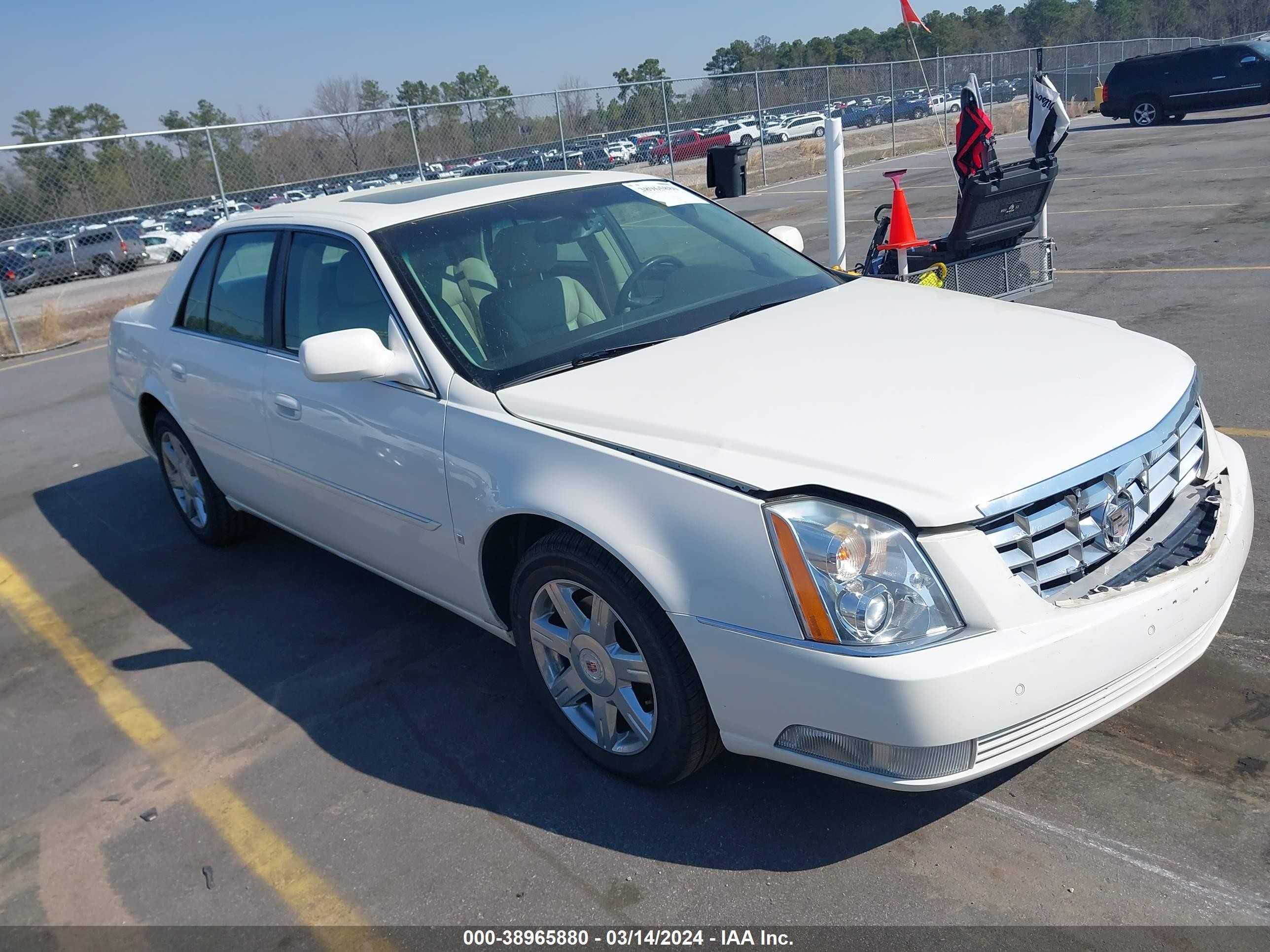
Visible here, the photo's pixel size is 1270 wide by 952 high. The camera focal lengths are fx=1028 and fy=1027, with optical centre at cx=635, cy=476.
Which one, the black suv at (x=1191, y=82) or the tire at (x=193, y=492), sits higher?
the black suv at (x=1191, y=82)

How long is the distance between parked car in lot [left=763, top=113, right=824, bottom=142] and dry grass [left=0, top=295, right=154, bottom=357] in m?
15.9

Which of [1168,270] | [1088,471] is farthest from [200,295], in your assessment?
[1168,270]

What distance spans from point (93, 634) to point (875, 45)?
82.5m

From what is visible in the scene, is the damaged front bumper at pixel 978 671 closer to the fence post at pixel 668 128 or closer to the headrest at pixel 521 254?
the headrest at pixel 521 254

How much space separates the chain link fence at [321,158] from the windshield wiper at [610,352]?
28.0 ft

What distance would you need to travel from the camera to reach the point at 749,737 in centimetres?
260

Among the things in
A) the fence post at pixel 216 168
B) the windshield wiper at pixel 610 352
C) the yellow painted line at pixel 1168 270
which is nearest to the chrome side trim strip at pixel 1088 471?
the windshield wiper at pixel 610 352

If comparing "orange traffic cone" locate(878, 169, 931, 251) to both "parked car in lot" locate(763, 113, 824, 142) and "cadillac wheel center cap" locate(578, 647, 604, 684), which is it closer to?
"cadillac wheel center cap" locate(578, 647, 604, 684)

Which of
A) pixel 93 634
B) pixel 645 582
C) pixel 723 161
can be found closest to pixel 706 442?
pixel 645 582

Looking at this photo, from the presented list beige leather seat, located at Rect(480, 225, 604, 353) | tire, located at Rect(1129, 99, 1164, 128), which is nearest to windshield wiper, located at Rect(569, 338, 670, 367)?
beige leather seat, located at Rect(480, 225, 604, 353)

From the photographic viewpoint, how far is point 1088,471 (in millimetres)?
2479

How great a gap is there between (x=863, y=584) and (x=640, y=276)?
1902 mm

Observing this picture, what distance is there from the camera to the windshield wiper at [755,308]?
365cm

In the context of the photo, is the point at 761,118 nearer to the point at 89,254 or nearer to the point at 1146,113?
the point at 1146,113
